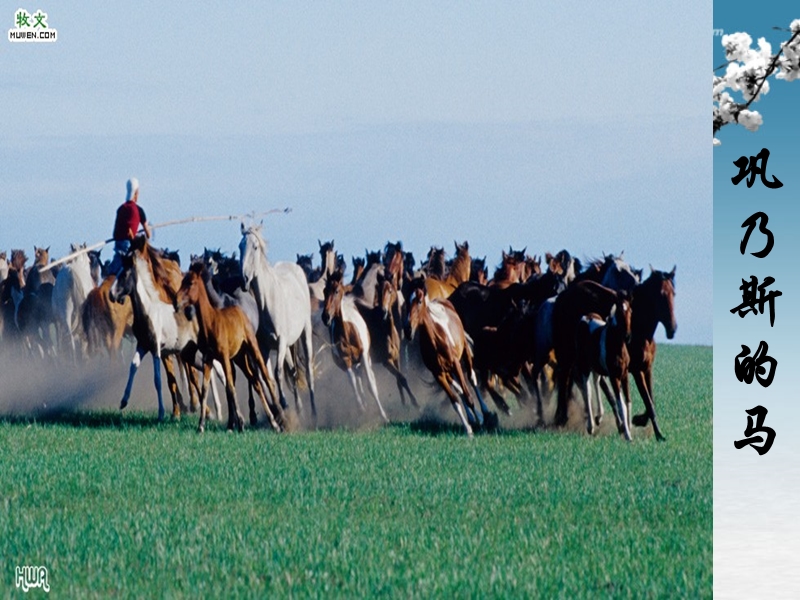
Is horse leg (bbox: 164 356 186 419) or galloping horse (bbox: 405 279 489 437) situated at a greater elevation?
galloping horse (bbox: 405 279 489 437)

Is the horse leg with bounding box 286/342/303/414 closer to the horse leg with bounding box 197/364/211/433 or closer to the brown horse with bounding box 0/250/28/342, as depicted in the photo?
the horse leg with bounding box 197/364/211/433

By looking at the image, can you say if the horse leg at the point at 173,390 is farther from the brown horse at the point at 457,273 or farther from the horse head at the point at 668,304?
the horse head at the point at 668,304

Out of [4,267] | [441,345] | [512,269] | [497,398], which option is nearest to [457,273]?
[512,269]

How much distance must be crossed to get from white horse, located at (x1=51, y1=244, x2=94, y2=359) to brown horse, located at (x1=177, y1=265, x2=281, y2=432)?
5.24 m

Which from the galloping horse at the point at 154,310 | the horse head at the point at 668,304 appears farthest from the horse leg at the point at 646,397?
the galloping horse at the point at 154,310

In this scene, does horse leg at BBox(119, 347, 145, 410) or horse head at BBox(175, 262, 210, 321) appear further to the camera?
horse leg at BBox(119, 347, 145, 410)

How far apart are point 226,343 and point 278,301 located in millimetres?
1015

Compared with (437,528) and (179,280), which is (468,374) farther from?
(437,528)

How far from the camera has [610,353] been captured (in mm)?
16812

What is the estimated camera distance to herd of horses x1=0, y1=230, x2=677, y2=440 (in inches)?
669

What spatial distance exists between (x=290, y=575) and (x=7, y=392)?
524 inches

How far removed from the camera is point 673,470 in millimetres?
14469

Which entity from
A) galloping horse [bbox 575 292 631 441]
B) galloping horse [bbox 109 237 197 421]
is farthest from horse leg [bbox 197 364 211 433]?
galloping horse [bbox 575 292 631 441]

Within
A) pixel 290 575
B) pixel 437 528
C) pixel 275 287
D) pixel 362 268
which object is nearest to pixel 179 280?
pixel 275 287
